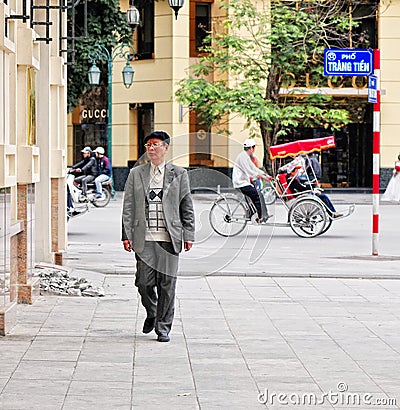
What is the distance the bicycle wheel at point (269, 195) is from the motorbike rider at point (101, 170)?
314 inches

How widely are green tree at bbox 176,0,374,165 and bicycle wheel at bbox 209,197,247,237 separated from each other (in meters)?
12.6

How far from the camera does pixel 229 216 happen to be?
20.0 m

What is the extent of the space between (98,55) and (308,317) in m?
18.4

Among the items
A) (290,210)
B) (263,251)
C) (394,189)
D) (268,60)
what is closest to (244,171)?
(290,210)

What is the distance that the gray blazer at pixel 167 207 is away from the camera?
9008 mm

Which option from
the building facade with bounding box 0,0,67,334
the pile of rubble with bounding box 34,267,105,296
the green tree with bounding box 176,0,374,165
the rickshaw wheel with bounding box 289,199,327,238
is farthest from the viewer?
the green tree with bounding box 176,0,374,165

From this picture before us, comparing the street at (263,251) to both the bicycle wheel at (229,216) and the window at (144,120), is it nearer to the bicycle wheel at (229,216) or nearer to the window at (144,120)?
the bicycle wheel at (229,216)

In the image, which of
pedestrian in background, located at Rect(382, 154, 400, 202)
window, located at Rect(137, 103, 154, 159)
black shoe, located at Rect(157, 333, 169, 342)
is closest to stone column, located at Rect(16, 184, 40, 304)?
black shoe, located at Rect(157, 333, 169, 342)

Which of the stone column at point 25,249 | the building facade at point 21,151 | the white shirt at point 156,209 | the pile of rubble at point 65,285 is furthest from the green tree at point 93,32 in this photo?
the white shirt at point 156,209

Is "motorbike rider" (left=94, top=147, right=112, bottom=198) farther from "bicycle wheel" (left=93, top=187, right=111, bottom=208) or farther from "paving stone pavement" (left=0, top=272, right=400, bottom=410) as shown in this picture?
"paving stone pavement" (left=0, top=272, right=400, bottom=410)

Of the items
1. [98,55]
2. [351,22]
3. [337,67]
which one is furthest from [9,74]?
[351,22]

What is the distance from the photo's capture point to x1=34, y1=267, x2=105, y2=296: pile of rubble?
38.3 ft

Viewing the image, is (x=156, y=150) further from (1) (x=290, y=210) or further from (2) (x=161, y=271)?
(1) (x=290, y=210)

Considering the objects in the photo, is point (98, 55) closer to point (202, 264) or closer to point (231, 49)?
point (231, 49)
